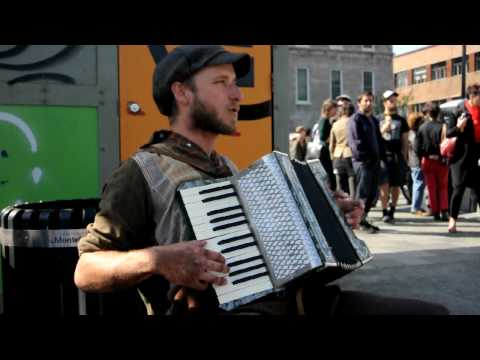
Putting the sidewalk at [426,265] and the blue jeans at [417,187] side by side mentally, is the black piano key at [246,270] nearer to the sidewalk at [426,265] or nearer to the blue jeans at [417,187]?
the sidewalk at [426,265]

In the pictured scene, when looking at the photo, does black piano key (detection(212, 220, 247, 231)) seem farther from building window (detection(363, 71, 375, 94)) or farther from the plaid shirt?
building window (detection(363, 71, 375, 94))

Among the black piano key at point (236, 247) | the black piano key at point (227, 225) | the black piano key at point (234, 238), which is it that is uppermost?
the black piano key at point (227, 225)

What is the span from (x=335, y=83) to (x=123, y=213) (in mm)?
34052

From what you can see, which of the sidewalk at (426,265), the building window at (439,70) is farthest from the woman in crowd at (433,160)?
the building window at (439,70)

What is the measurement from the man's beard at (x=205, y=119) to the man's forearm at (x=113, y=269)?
2.13 ft

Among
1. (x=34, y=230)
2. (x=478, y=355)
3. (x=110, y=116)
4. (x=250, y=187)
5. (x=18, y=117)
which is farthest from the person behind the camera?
(x=110, y=116)

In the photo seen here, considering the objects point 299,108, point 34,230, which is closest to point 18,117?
point 34,230

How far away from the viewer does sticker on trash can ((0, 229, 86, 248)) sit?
2.59 meters

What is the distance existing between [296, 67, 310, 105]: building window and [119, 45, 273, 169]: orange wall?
95.0ft

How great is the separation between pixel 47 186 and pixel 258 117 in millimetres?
1893

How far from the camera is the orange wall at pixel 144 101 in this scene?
14.4 feet

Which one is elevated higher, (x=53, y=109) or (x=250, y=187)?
(x=53, y=109)
